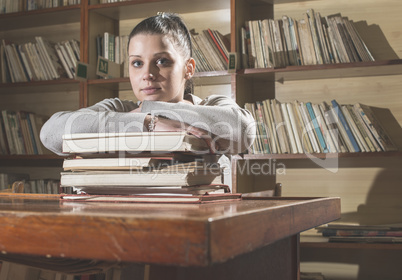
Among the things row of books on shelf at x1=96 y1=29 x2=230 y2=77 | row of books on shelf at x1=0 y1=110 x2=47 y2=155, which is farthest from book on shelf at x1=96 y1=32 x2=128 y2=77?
row of books on shelf at x1=0 y1=110 x2=47 y2=155

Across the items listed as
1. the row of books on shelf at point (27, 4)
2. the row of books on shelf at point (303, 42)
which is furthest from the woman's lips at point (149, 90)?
the row of books on shelf at point (27, 4)

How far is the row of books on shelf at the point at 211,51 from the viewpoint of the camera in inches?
105

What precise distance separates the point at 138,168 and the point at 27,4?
2718 mm

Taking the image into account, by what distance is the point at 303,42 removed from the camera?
8.17 ft

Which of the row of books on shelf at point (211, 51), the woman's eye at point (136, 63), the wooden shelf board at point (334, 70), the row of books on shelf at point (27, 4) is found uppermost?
the row of books on shelf at point (27, 4)

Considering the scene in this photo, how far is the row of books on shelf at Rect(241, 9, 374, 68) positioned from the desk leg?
64.9 inches

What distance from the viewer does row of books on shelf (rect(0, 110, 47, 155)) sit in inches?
118

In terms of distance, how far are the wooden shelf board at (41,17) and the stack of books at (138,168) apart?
231 cm

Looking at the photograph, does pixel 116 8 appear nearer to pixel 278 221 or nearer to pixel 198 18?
pixel 198 18

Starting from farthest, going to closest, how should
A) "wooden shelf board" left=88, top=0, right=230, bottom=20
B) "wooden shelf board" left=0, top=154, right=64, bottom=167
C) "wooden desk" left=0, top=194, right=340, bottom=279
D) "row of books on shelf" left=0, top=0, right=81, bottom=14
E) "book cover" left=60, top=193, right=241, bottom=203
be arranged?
1. "wooden shelf board" left=0, top=154, right=64, bottom=167
2. "row of books on shelf" left=0, top=0, right=81, bottom=14
3. "wooden shelf board" left=88, top=0, right=230, bottom=20
4. "book cover" left=60, top=193, right=241, bottom=203
5. "wooden desk" left=0, top=194, right=340, bottom=279

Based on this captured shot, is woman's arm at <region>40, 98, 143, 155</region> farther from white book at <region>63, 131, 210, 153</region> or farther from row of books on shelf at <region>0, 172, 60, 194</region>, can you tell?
row of books on shelf at <region>0, 172, 60, 194</region>

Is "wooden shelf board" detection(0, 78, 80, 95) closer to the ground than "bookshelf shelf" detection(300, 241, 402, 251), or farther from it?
farther from it

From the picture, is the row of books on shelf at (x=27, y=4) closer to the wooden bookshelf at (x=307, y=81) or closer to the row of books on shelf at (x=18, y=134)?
the wooden bookshelf at (x=307, y=81)

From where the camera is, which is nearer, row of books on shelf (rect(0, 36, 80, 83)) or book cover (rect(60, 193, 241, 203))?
book cover (rect(60, 193, 241, 203))
